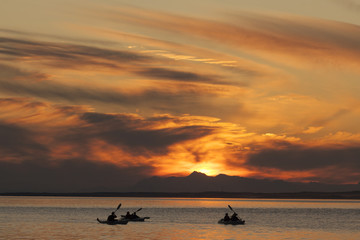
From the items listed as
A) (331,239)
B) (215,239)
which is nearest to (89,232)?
(215,239)

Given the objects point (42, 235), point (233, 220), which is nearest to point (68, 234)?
point (42, 235)

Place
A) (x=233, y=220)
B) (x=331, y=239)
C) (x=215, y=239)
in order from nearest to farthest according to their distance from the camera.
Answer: (x=215, y=239) < (x=331, y=239) < (x=233, y=220)

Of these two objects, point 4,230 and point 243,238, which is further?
point 4,230

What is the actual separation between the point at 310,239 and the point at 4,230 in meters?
42.8

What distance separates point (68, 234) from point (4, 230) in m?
11.7

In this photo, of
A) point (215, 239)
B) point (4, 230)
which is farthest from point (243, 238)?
point (4, 230)

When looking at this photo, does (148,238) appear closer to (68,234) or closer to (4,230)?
(68,234)

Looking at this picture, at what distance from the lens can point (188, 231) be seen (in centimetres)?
8369

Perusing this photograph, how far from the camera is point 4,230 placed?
81.0 metres

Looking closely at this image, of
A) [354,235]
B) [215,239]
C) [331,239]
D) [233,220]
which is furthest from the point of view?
[233,220]

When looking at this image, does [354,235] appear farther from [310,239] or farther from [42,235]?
[42,235]

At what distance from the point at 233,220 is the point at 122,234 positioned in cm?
2616

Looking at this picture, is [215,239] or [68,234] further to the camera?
[68,234]

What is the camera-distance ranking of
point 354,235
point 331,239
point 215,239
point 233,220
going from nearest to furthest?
point 215,239 → point 331,239 → point 354,235 → point 233,220
